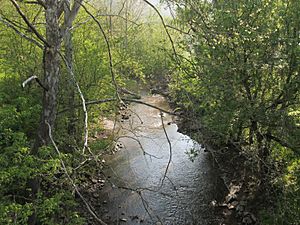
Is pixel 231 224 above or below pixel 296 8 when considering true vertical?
below

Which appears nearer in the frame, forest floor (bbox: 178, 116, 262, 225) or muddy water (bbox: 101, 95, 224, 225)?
forest floor (bbox: 178, 116, 262, 225)

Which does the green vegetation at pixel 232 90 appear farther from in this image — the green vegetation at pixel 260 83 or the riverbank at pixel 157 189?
the riverbank at pixel 157 189

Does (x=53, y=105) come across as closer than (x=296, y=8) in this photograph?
Yes

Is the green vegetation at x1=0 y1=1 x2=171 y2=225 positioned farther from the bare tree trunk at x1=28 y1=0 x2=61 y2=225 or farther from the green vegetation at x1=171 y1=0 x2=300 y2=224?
the green vegetation at x1=171 y1=0 x2=300 y2=224

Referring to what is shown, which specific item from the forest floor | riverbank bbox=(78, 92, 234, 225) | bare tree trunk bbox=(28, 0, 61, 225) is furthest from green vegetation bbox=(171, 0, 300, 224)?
bare tree trunk bbox=(28, 0, 61, 225)

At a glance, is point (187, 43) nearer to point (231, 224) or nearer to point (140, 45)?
point (231, 224)

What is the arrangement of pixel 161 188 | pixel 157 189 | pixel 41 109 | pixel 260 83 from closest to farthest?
pixel 41 109 → pixel 157 189 → pixel 260 83 → pixel 161 188

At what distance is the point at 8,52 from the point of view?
968 centimetres

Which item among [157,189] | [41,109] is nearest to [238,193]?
[157,189]

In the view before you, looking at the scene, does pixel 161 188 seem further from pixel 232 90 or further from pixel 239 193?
pixel 232 90

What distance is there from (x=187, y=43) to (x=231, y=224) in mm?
5462

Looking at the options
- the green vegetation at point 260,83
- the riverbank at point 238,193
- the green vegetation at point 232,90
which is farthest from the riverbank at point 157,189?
the green vegetation at point 260,83

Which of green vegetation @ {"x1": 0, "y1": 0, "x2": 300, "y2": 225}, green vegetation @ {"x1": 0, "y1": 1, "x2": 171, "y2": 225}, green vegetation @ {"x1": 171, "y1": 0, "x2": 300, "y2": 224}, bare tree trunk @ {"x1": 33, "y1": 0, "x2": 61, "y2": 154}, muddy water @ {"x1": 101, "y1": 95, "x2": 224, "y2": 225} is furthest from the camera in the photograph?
muddy water @ {"x1": 101, "y1": 95, "x2": 224, "y2": 225}

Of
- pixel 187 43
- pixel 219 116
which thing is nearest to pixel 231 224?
pixel 219 116
